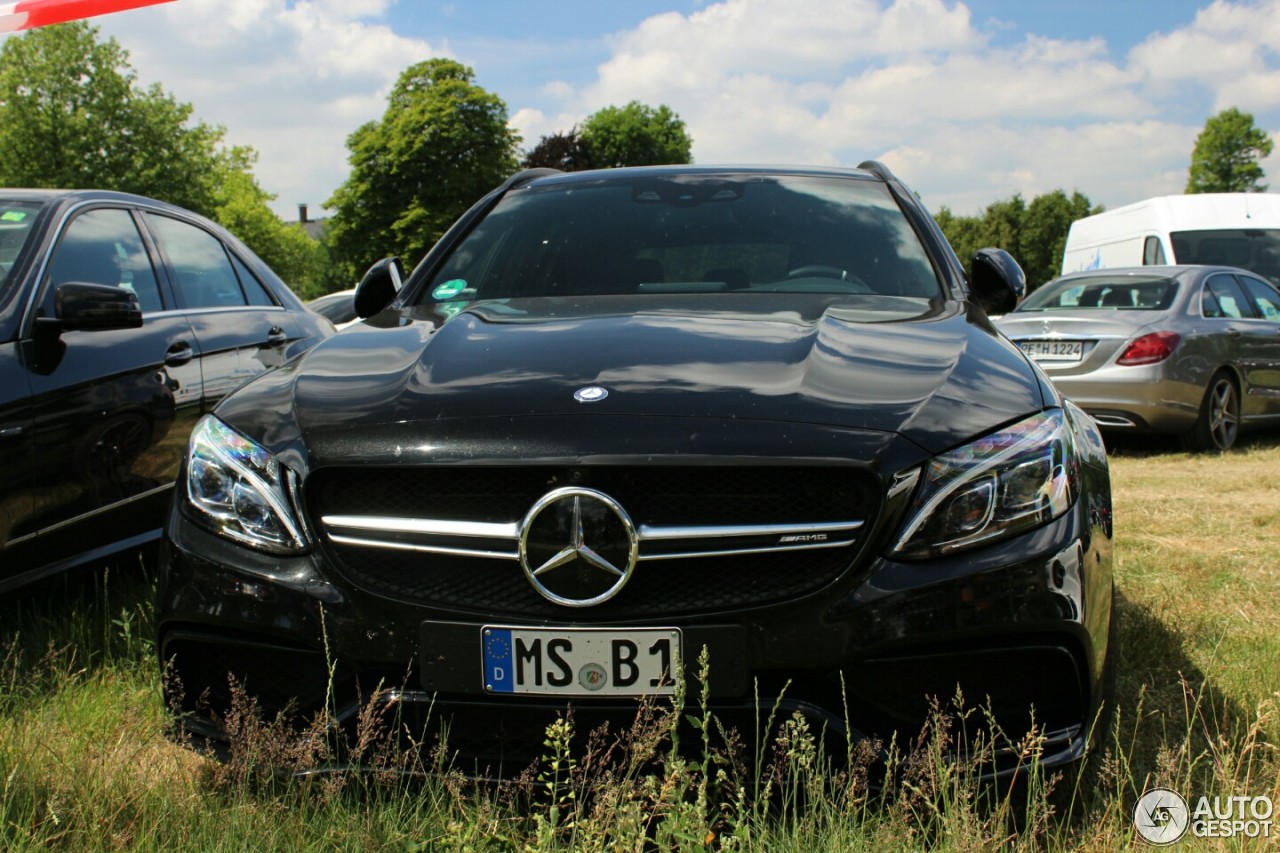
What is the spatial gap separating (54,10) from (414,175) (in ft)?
182

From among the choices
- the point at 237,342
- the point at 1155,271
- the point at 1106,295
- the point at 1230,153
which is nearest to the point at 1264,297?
the point at 1155,271

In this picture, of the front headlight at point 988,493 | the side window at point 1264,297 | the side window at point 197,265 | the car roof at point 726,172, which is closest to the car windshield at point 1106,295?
the side window at point 1264,297

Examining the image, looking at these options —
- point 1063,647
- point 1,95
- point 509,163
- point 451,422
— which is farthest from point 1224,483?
point 509,163

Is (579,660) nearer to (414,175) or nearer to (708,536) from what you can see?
(708,536)

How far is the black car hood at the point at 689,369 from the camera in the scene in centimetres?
233

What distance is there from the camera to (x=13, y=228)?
13.9ft

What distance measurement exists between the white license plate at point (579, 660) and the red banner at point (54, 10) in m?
3.09

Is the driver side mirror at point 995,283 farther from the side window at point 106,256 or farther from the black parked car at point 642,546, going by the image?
the side window at point 106,256

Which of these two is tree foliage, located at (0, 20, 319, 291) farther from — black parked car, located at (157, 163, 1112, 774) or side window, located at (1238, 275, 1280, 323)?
black parked car, located at (157, 163, 1112, 774)

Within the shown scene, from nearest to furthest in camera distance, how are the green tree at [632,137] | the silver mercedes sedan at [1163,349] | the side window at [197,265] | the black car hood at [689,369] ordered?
the black car hood at [689,369], the side window at [197,265], the silver mercedes sedan at [1163,349], the green tree at [632,137]

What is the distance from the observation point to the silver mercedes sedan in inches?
368

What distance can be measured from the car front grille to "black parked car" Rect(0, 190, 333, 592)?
6.28 feet

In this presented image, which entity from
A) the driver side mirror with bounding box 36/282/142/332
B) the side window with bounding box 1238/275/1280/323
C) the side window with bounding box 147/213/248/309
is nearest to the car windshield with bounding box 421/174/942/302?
the driver side mirror with bounding box 36/282/142/332

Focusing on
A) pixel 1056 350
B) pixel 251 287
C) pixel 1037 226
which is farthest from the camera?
pixel 1037 226
